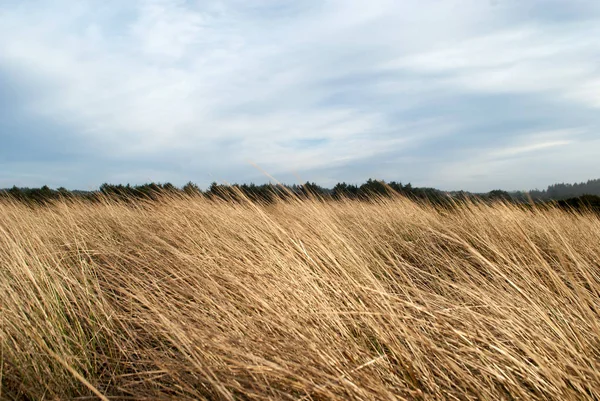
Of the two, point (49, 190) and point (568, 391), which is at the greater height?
point (49, 190)

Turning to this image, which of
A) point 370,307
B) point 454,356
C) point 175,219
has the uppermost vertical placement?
point 175,219

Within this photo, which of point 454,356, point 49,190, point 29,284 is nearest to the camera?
point 454,356

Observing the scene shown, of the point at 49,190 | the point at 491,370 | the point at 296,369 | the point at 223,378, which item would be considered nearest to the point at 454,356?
the point at 491,370

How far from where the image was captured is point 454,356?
189cm

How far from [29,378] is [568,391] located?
2276 mm

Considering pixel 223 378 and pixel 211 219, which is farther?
pixel 211 219

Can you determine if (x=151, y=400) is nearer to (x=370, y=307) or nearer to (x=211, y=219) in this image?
A: (x=370, y=307)

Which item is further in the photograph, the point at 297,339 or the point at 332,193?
the point at 332,193

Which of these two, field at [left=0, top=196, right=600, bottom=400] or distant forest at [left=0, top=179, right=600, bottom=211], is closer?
field at [left=0, top=196, right=600, bottom=400]

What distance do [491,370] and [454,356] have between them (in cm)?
23

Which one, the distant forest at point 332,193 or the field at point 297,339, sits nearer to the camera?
the field at point 297,339

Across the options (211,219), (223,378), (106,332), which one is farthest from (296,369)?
(211,219)

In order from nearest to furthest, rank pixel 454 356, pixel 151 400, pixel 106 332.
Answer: pixel 151 400
pixel 454 356
pixel 106 332

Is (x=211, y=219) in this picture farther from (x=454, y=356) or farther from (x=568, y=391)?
(x=568, y=391)
